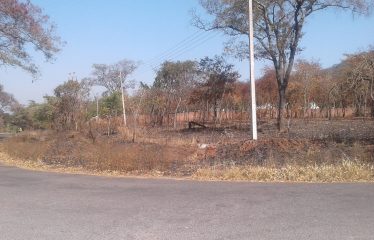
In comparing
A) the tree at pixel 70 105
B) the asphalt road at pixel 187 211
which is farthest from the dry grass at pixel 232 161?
the tree at pixel 70 105

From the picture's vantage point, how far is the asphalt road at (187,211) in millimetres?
6992

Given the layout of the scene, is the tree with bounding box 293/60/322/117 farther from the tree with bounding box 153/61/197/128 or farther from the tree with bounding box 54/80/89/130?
the tree with bounding box 54/80/89/130

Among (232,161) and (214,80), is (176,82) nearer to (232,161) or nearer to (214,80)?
(214,80)

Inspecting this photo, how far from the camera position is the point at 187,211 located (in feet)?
27.8

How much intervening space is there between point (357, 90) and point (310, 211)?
13.1 m

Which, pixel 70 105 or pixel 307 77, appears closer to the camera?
pixel 70 105

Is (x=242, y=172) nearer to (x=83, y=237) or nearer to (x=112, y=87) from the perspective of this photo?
(x=83, y=237)

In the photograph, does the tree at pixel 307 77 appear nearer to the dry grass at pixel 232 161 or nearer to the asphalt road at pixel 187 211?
the dry grass at pixel 232 161

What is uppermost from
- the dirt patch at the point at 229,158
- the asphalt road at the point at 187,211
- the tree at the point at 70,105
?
the tree at the point at 70,105

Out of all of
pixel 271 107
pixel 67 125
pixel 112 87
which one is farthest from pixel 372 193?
pixel 112 87

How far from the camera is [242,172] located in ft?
44.3

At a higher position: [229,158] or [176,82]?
[176,82]

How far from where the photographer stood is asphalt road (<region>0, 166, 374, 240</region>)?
6.99 meters

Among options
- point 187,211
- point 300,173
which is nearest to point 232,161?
point 300,173
